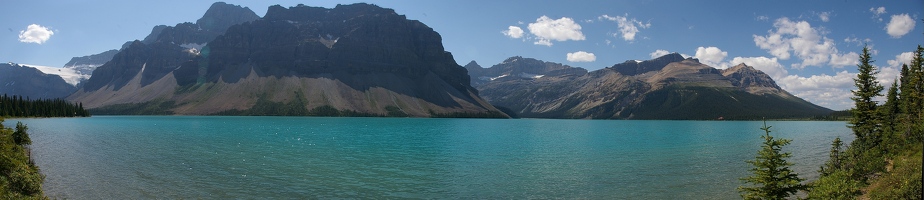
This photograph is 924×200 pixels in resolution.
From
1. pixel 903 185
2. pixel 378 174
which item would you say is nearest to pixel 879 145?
pixel 903 185

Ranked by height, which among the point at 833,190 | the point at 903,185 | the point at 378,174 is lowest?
the point at 378,174

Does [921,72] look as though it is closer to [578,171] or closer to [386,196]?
[578,171]

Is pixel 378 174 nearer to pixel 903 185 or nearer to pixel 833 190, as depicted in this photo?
pixel 833 190

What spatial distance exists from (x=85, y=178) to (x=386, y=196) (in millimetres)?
28682

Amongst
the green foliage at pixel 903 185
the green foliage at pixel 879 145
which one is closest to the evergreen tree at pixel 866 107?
the green foliage at pixel 879 145

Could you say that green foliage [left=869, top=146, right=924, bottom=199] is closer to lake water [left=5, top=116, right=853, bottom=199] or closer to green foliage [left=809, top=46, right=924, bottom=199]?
green foliage [left=809, top=46, right=924, bottom=199]

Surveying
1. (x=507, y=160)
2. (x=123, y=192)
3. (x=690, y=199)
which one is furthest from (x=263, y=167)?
(x=690, y=199)

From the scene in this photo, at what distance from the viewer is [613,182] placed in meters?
45.0

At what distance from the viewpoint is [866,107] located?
55062mm

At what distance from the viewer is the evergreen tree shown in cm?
5397

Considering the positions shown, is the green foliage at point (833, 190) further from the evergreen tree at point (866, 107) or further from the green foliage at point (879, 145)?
the evergreen tree at point (866, 107)

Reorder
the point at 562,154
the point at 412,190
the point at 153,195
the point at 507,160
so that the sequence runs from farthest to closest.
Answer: the point at 562,154 → the point at 507,160 → the point at 412,190 → the point at 153,195

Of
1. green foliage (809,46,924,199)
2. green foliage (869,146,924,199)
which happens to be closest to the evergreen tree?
green foliage (809,46,924,199)

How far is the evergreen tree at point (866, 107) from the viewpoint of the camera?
5397 centimetres
